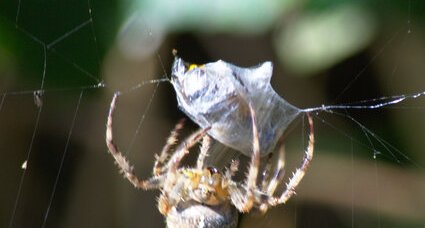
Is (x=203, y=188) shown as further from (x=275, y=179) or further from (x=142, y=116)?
(x=142, y=116)

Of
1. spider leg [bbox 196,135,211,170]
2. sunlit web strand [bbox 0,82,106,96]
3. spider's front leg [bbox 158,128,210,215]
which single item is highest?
sunlit web strand [bbox 0,82,106,96]

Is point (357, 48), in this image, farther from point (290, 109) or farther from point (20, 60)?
point (20, 60)

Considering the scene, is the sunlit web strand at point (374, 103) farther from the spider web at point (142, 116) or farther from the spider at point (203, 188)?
the spider at point (203, 188)

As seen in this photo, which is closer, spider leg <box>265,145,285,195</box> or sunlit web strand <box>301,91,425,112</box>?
spider leg <box>265,145,285,195</box>

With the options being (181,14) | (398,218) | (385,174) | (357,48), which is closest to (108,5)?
(181,14)

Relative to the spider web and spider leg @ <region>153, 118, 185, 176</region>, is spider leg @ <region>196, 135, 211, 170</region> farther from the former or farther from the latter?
the spider web

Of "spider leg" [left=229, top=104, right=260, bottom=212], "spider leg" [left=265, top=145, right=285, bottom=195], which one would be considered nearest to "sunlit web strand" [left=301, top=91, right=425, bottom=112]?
"spider leg" [left=265, top=145, right=285, bottom=195]

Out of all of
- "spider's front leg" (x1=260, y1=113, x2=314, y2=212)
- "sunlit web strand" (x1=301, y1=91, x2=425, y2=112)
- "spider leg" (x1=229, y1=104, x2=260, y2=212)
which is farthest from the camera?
"sunlit web strand" (x1=301, y1=91, x2=425, y2=112)

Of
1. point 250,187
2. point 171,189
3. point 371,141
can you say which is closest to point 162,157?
point 171,189
